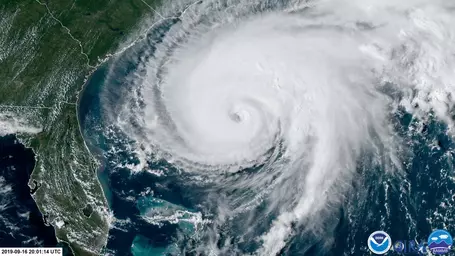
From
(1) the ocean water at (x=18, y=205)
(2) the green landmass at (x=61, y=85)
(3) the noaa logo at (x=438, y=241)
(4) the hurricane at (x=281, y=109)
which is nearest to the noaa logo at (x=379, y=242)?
(4) the hurricane at (x=281, y=109)

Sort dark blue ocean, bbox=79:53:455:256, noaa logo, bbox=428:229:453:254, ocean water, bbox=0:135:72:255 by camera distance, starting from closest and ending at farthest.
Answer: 1. noaa logo, bbox=428:229:453:254
2. dark blue ocean, bbox=79:53:455:256
3. ocean water, bbox=0:135:72:255

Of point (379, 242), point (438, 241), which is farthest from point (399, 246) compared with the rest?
point (438, 241)

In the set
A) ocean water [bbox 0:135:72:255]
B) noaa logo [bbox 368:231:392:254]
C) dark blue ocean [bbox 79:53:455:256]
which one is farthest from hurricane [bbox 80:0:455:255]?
ocean water [bbox 0:135:72:255]

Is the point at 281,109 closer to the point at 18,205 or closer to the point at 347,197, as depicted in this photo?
the point at 347,197

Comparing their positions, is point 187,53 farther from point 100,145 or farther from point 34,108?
point 34,108

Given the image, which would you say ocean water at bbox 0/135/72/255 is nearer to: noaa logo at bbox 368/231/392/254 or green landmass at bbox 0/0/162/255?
green landmass at bbox 0/0/162/255

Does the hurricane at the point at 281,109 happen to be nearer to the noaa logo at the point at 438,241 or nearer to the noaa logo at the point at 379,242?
the noaa logo at the point at 379,242
